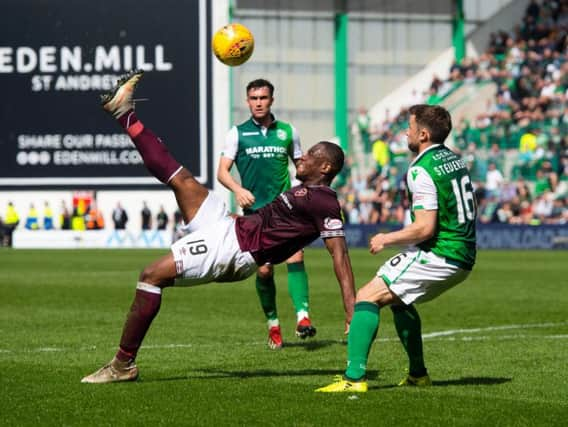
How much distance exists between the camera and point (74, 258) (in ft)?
107

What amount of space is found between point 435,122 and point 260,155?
3.99 meters

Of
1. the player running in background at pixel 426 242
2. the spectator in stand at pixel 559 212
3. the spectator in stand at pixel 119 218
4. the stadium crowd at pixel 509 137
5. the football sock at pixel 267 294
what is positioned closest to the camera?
the player running in background at pixel 426 242

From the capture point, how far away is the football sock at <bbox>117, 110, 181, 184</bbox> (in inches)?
355

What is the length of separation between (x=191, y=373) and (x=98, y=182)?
37591mm

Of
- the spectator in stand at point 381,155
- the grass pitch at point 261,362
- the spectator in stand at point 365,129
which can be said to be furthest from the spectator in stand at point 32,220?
the grass pitch at point 261,362

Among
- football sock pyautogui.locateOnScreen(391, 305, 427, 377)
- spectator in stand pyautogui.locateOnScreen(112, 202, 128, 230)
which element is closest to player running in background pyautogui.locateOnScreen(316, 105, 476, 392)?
football sock pyautogui.locateOnScreen(391, 305, 427, 377)

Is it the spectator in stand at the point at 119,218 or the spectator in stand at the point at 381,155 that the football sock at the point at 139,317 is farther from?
the spectator in stand at the point at 119,218

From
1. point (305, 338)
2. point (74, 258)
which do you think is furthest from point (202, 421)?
point (74, 258)

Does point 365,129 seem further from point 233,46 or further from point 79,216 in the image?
point 233,46

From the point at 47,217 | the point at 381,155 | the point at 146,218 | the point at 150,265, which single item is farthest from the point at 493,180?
the point at 150,265

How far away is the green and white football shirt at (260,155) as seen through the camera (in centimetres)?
1216

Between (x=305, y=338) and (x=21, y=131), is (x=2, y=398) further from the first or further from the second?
(x=21, y=131)

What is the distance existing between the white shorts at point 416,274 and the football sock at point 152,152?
1.78 metres

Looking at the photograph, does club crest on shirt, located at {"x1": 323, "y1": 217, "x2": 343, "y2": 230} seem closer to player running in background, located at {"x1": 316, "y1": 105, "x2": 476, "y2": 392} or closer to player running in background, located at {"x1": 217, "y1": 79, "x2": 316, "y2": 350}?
player running in background, located at {"x1": 316, "y1": 105, "x2": 476, "y2": 392}
